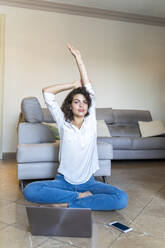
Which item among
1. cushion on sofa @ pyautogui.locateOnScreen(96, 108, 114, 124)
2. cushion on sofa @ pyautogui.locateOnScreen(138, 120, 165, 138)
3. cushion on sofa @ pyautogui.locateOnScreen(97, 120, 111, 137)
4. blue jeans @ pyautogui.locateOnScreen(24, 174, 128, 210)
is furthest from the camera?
cushion on sofa @ pyautogui.locateOnScreen(96, 108, 114, 124)

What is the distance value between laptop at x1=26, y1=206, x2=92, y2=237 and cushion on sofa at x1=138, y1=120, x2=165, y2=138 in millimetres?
2887

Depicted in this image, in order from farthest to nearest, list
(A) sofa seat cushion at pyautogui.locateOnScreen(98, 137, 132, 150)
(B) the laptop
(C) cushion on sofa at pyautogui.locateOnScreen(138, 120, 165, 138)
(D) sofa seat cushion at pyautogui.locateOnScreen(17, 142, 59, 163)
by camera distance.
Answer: (C) cushion on sofa at pyautogui.locateOnScreen(138, 120, 165, 138) < (A) sofa seat cushion at pyautogui.locateOnScreen(98, 137, 132, 150) < (D) sofa seat cushion at pyautogui.locateOnScreen(17, 142, 59, 163) < (B) the laptop

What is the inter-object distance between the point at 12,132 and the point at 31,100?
5.90ft

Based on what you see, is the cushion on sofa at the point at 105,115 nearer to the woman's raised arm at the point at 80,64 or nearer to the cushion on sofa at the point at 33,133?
the cushion on sofa at the point at 33,133

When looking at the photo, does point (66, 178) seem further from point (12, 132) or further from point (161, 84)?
point (161, 84)

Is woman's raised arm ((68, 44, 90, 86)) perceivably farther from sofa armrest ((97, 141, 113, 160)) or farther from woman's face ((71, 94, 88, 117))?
sofa armrest ((97, 141, 113, 160))

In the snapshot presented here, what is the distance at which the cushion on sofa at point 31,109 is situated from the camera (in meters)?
2.50

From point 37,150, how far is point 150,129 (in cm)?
242

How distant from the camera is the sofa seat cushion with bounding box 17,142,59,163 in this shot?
2.23 metres

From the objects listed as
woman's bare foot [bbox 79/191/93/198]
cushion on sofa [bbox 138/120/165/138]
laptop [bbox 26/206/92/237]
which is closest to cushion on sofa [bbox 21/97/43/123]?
woman's bare foot [bbox 79/191/93/198]

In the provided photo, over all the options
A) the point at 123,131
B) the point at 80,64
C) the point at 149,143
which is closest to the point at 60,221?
the point at 80,64

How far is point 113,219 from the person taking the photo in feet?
5.42

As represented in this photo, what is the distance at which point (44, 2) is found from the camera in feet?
13.6

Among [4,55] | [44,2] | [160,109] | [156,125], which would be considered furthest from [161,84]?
[4,55]
